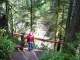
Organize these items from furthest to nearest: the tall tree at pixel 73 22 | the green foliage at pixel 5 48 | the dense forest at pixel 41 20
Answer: the dense forest at pixel 41 20 < the tall tree at pixel 73 22 < the green foliage at pixel 5 48

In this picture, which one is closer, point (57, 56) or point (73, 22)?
point (57, 56)

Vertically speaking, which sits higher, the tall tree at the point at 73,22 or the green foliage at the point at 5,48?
the tall tree at the point at 73,22

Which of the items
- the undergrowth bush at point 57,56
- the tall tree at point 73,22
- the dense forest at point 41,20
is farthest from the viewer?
the dense forest at point 41,20

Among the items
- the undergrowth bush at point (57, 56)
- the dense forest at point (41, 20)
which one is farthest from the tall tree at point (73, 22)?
the undergrowth bush at point (57, 56)

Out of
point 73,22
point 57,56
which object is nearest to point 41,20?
point 73,22

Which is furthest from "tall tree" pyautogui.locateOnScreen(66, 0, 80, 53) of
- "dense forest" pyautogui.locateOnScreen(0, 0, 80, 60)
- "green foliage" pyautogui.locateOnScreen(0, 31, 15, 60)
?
"green foliage" pyautogui.locateOnScreen(0, 31, 15, 60)

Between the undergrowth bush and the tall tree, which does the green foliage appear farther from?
the tall tree

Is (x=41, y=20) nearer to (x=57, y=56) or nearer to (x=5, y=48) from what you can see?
(x=5, y=48)

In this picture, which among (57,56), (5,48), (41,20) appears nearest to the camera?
(57,56)

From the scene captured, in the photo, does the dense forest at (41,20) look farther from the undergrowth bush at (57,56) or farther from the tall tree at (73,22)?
the undergrowth bush at (57,56)

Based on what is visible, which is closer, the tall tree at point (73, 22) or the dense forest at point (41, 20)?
the tall tree at point (73, 22)

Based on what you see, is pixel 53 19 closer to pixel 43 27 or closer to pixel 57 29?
pixel 57 29

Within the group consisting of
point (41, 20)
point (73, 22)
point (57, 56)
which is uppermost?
point (73, 22)

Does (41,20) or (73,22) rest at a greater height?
(73,22)
